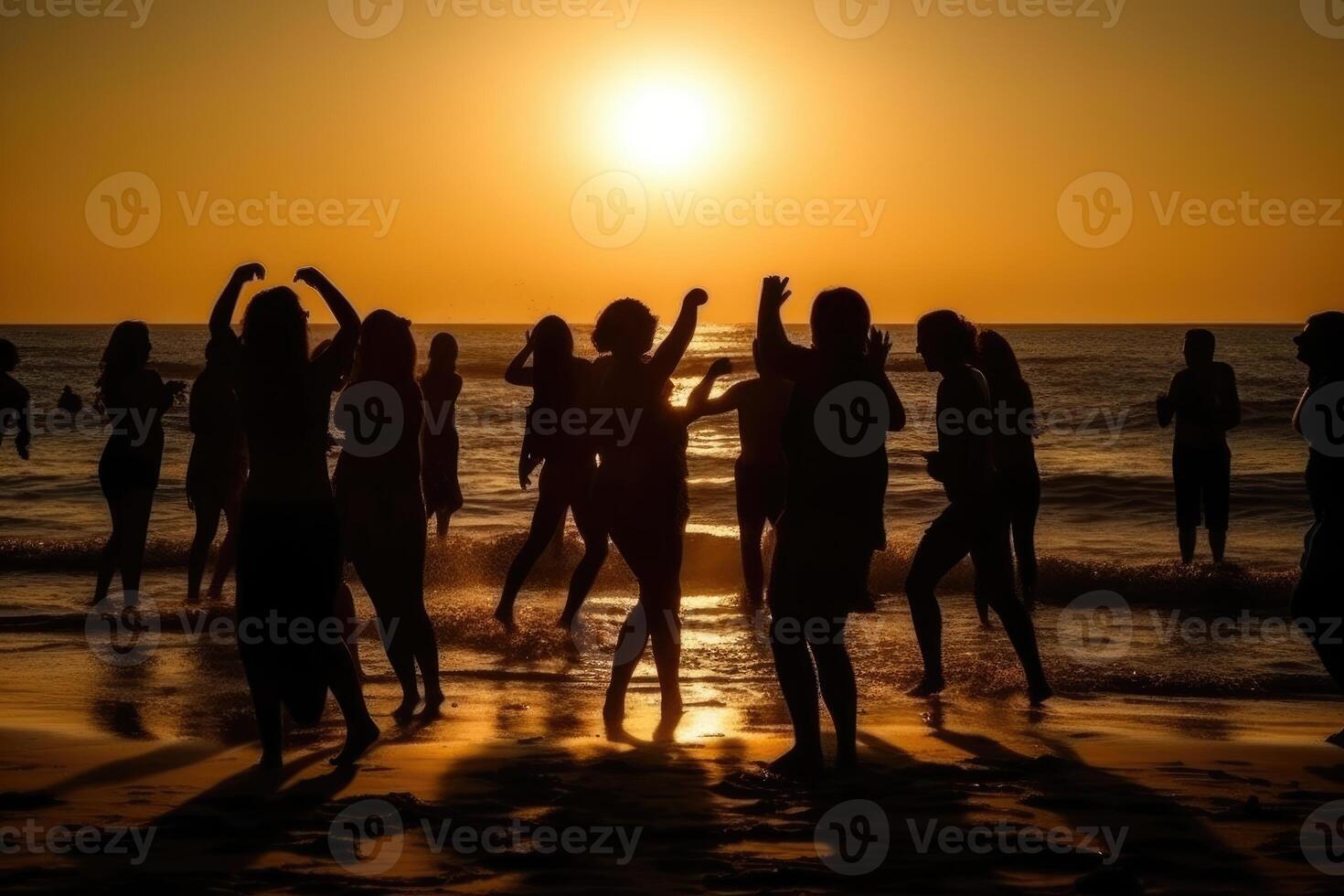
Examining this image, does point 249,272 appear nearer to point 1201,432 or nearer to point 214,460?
point 214,460

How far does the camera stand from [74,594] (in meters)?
12.0

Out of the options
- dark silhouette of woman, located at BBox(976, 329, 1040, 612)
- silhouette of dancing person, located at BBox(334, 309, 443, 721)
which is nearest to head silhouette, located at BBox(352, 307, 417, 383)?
silhouette of dancing person, located at BBox(334, 309, 443, 721)

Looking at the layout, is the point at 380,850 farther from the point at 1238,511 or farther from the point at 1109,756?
the point at 1238,511

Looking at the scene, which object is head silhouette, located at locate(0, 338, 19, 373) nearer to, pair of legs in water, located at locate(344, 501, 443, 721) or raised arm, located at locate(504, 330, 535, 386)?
raised arm, located at locate(504, 330, 535, 386)

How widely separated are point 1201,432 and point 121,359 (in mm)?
8804

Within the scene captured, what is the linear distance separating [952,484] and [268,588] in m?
3.33

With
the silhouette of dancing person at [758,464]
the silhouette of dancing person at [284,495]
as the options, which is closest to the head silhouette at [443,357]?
the silhouette of dancing person at [758,464]

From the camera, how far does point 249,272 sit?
17.5ft

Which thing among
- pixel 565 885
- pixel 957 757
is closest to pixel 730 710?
pixel 957 757

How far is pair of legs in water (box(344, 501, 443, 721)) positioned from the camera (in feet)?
21.4

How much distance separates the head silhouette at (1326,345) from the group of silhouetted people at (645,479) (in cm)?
1

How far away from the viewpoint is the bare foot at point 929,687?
753cm

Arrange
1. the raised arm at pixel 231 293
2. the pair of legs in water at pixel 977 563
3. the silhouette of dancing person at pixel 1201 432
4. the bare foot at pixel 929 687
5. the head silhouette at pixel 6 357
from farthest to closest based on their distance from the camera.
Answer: the silhouette of dancing person at pixel 1201 432 < the head silhouette at pixel 6 357 < the bare foot at pixel 929 687 < the pair of legs in water at pixel 977 563 < the raised arm at pixel 231 293

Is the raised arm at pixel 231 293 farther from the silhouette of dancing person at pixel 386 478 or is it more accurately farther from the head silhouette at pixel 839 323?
the head silhouette at pixel 839 323
